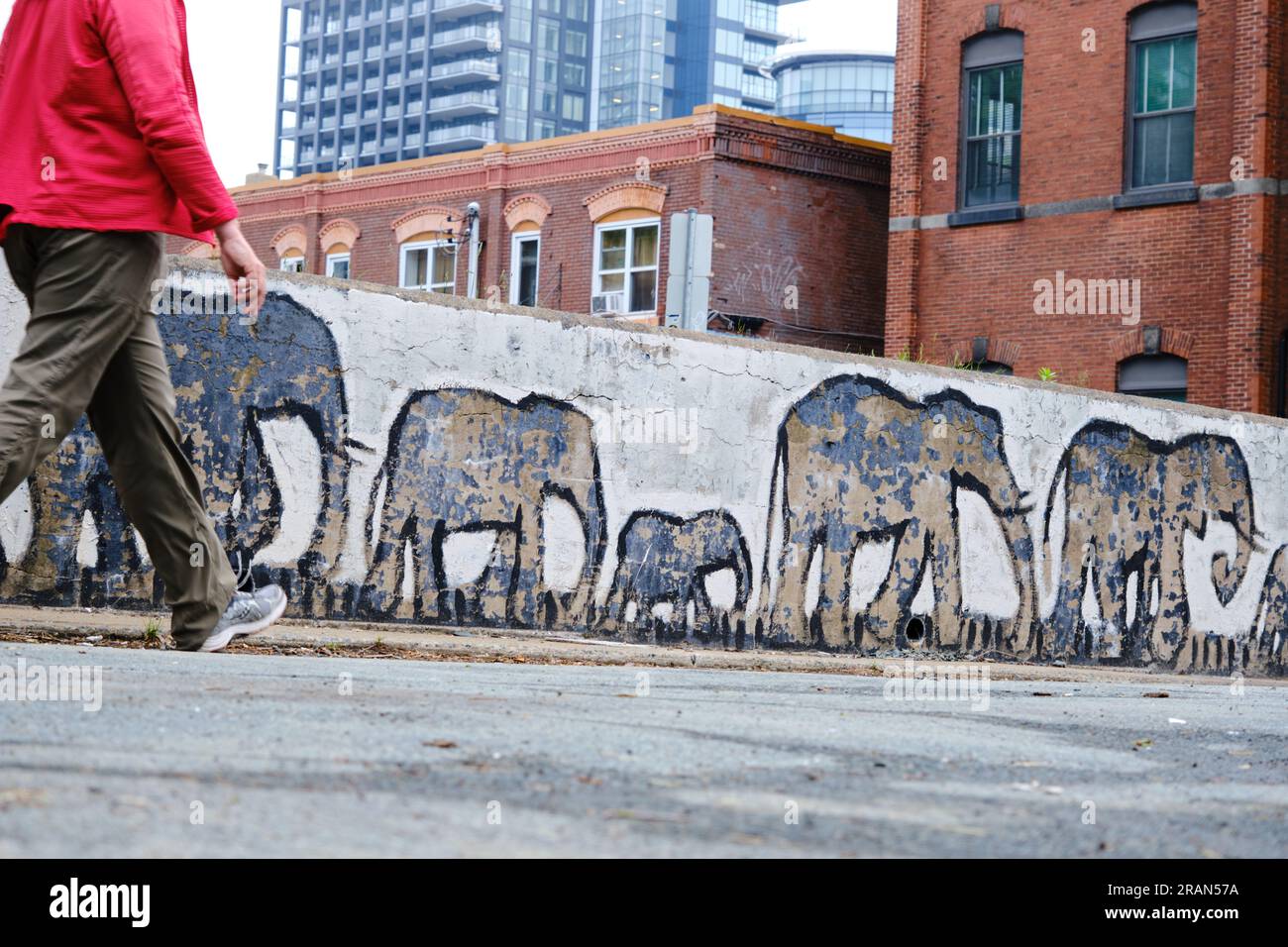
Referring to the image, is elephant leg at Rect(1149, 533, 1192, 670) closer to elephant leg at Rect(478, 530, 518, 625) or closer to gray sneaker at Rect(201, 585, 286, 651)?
elephant leg at Rect(478, 530, 518, 625)

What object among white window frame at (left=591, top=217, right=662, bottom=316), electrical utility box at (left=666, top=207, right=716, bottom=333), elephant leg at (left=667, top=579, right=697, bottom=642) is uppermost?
white window frame at (left=591, top=217, right=662, bottom=316)

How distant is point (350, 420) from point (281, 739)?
15.1ft

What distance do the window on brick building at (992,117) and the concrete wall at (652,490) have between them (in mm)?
12137

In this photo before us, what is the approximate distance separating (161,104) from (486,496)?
3.71 m

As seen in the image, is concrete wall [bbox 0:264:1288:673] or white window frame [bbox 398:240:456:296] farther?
white window frame [bbox 398:240:456:296]

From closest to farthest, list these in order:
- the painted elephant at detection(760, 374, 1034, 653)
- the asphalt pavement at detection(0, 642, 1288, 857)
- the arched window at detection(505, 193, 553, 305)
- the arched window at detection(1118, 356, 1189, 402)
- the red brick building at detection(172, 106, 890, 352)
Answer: the asphalt pavement at detection(0, 642, 1288, 857) → the painted elephant at detection(760, 374, 1034, 653) → the arched window at detection(1118, 356, 1189, 402) → the red brick building at detection(172, 106, 890, 352) → the arched window at detection(505, 193, 553, 305)

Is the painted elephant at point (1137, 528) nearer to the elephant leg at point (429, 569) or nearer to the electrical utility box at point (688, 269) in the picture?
the electrical utility box at point (688, 269)

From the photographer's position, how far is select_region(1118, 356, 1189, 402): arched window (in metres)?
22.3

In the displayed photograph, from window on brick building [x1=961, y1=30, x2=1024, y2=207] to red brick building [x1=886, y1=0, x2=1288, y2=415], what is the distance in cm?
3

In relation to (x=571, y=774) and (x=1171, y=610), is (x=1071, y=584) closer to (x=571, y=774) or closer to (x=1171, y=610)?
(x=1171, y=610)

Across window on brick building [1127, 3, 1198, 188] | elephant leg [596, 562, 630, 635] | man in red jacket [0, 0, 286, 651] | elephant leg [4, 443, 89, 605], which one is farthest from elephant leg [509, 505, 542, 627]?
window on brick building [1127, 3, 1198, 188]

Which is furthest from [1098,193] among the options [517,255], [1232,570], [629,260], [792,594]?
[792,594]

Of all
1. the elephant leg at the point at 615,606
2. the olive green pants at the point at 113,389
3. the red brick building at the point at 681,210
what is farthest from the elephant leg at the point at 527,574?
the red brick building at the point at 681,210

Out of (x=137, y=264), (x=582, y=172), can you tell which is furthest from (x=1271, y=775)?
(x=582, y=172)
